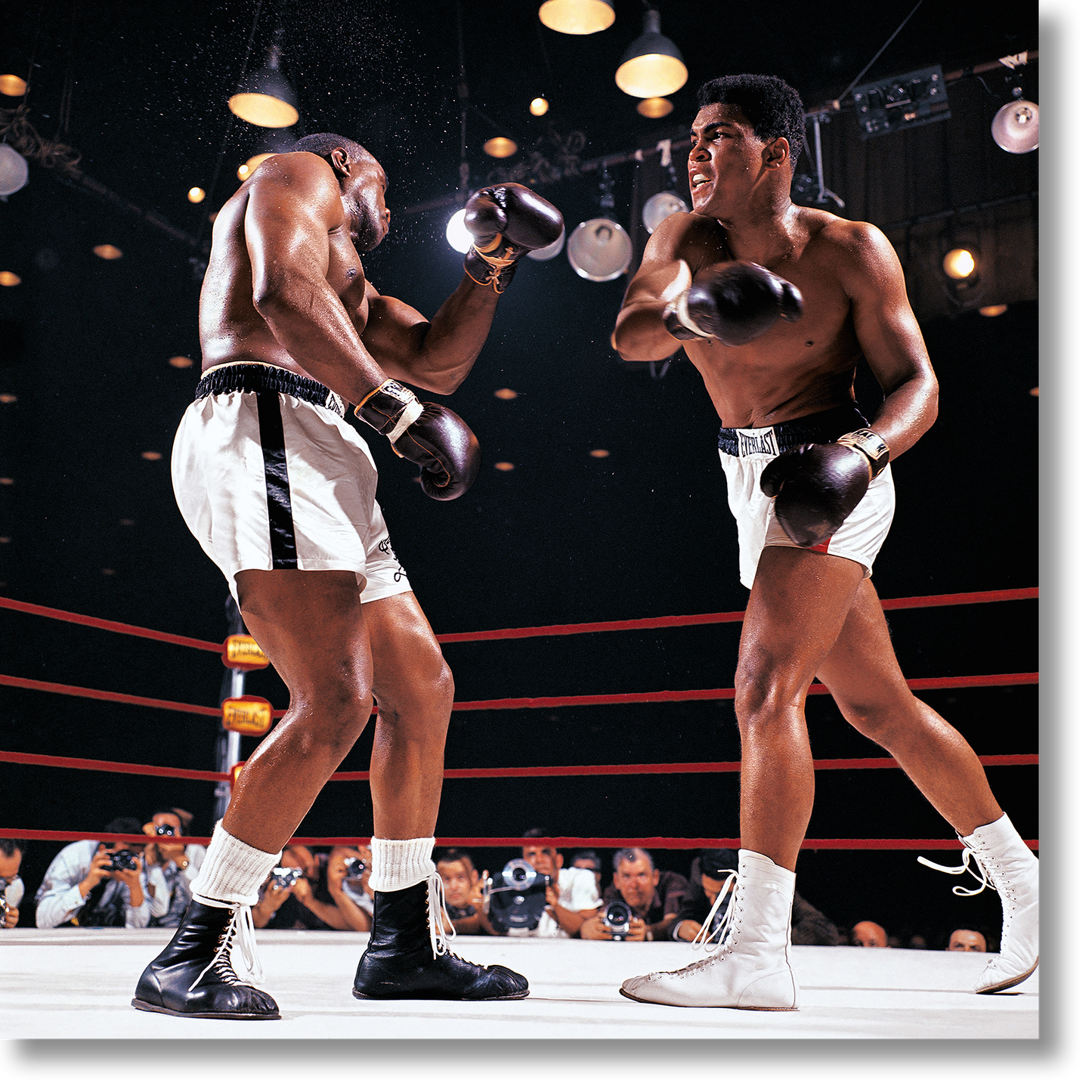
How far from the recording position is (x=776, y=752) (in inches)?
49.4

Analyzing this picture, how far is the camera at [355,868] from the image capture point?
3717 mm

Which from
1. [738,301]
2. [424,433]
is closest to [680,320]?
[738,301]

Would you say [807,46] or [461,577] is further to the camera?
[461,577]

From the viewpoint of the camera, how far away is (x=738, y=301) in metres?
Result: 1.21

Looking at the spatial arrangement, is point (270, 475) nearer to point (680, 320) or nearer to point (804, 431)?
point (680, 320)

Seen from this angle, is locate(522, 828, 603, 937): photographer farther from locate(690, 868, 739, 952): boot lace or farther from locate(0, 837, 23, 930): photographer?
locate(690, 868, 739, 952): boot lace

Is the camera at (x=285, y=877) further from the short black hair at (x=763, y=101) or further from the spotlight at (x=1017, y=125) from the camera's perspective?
the spotlight at (x=1017, y=125)

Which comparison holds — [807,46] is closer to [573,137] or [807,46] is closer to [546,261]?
[573,137]

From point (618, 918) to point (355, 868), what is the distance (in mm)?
977

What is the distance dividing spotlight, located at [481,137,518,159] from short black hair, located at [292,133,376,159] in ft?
8.07

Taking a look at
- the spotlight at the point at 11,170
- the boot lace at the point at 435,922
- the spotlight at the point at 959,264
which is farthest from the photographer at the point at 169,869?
the spotlight at the point at 959,264

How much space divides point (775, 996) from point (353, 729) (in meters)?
0.58

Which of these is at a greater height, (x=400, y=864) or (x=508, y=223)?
(x=508, y=223)
